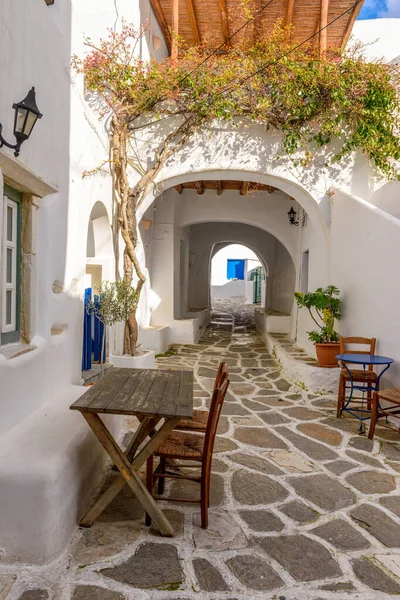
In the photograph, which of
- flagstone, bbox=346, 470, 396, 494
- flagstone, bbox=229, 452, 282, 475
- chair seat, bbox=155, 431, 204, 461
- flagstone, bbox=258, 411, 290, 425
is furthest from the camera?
flagstone, bbox=258, 411, 290, 425

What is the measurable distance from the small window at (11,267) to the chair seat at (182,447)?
4.57ft

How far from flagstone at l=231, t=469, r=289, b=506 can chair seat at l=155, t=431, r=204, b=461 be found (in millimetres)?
604

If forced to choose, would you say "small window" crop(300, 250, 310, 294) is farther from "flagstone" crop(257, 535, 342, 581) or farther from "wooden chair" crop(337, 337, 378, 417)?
"flagstone" crop(257, 535, 342, 581)

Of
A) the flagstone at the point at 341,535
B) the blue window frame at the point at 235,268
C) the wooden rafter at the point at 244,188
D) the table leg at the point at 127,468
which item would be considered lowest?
the flagstone at the point at 341,535

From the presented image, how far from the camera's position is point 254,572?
7.55 ft

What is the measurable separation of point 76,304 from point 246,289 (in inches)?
837

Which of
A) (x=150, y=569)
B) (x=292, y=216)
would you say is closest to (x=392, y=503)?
(x=150, y=569)

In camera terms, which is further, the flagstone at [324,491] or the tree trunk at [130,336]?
the tree trunk at [130,336]

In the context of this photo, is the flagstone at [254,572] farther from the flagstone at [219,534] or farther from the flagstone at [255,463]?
the flagstone at [255,463]

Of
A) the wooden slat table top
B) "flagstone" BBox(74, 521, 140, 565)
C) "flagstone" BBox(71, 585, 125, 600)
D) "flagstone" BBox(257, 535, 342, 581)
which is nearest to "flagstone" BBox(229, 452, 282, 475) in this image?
"flagstone" BBox(257, 535, 342, 581)

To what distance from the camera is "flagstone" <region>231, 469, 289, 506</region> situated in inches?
123

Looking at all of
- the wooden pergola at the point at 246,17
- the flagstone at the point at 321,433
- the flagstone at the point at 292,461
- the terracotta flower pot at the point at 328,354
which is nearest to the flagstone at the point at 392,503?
the flagstone at the point at 292,461

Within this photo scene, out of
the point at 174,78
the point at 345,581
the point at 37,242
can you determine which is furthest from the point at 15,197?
the point at 174,78

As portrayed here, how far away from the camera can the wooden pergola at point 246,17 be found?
712cm
